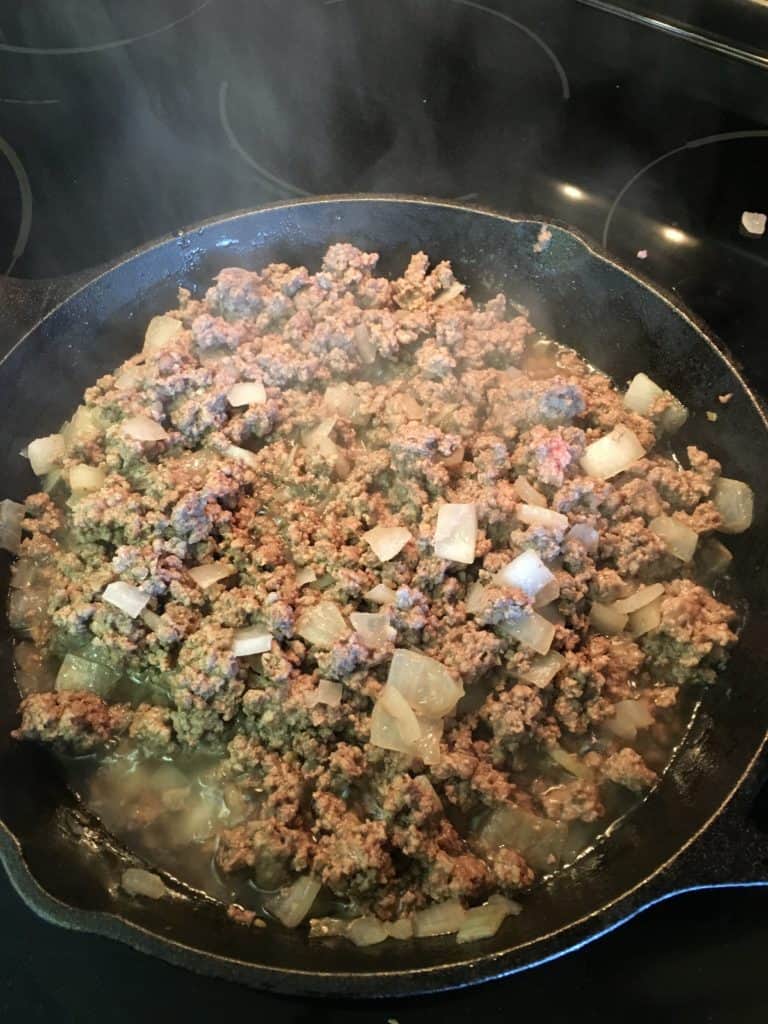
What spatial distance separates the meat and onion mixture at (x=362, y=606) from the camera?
195 cm

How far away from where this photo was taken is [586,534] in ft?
7.35

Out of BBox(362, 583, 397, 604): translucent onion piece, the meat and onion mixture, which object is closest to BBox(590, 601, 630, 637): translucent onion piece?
→ the meat and onion mixture

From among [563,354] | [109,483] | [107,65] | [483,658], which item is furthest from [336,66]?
[483,658]

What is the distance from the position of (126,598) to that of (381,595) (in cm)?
62

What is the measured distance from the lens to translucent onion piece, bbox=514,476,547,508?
230cm

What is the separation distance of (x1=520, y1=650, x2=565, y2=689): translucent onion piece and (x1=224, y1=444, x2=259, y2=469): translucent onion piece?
912mm

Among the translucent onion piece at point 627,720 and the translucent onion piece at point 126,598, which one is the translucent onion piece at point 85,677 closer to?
the translucent onion piece at point 126,598

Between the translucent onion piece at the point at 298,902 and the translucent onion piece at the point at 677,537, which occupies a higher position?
the translucent onion piece at the point at 677,537

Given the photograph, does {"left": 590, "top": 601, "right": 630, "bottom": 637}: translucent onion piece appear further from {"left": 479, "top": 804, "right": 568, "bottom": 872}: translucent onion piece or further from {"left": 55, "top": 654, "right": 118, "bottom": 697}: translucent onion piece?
{"left": 55, "top": 654, "right": 118, "bottom": 697}: translucent onion piece

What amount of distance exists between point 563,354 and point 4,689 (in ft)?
6.08

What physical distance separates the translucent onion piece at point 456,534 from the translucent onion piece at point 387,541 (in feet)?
0.26

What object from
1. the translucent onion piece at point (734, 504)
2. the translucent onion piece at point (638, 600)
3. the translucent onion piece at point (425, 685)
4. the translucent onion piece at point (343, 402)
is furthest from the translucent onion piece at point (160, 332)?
the translucent onion piece at point (734, 504)

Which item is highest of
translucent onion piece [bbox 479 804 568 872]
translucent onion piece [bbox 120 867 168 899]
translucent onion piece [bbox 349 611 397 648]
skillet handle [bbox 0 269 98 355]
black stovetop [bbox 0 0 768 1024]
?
black stovetop [bbox 0 0 768 1024]

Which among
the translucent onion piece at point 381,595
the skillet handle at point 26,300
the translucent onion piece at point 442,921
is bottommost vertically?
the translucent onion piece at point 442,921
